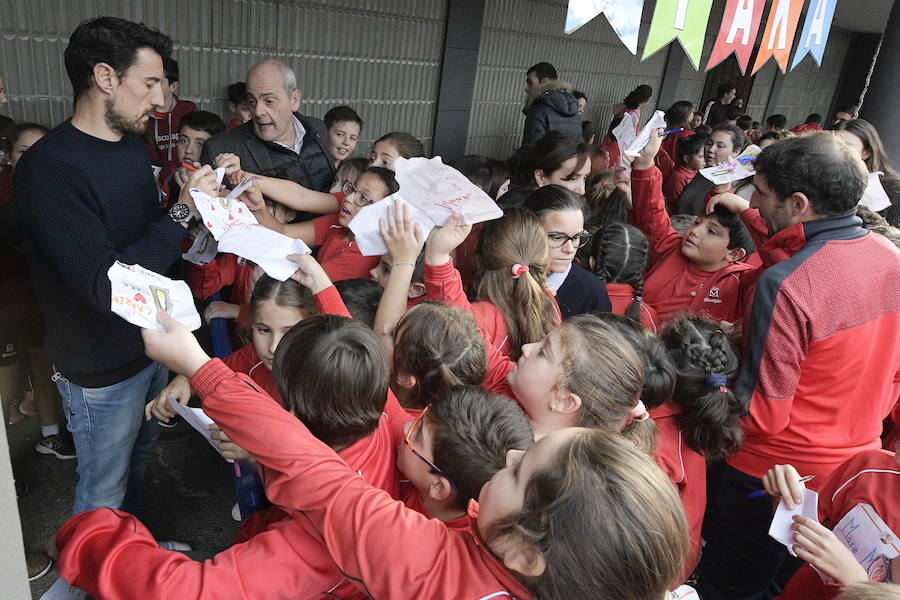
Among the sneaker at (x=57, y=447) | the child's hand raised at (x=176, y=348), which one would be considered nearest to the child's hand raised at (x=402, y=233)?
the child's hand raised at (x=176, y=348)

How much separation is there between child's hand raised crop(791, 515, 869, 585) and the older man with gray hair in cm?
255

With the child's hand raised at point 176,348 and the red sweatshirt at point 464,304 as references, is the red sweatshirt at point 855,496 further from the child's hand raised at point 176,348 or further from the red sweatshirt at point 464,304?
the child's hand raised at point 176,348

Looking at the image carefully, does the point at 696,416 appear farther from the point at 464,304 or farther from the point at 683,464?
the point at 464,304

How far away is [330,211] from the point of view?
3.01 meters

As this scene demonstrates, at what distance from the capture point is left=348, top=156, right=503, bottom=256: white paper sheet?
211cm

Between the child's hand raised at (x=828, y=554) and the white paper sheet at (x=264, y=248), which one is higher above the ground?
the white paper sheet at (x=264, y=248)

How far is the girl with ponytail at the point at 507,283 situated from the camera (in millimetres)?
2178

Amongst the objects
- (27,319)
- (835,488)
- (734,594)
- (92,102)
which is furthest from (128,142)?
(734,594)

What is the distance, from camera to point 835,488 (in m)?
1.85

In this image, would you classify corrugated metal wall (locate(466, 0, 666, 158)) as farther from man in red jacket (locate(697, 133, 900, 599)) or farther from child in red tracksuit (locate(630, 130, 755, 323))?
man in red jacket (locate(697, 133, 900, 599))

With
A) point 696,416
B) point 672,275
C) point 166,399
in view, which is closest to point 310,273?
point 166,399

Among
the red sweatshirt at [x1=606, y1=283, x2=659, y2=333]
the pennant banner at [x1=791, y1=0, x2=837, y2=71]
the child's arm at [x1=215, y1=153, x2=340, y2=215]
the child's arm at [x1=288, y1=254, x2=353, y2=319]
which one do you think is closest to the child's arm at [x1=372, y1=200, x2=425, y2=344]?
the child's arm at [x1=288, y1=254, x2=353, y2=319]

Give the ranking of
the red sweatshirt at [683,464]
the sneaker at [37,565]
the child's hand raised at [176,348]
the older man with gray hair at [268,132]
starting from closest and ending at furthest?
the child's hand raised at [176,348] → the red sweatshirt at [683,464] → the sneaker at [37,565] → the older man with gray hair at [268,132]

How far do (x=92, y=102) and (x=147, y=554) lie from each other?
1.42 metres
